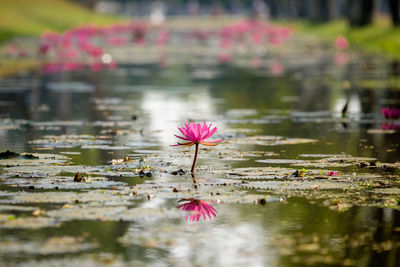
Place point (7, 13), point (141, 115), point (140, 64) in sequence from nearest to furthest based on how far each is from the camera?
1. point (141, 115)
2. point (140, 64)
3. point (7, 13)

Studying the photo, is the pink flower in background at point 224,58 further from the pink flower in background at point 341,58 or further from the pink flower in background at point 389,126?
the pink flower in background at point 389,126

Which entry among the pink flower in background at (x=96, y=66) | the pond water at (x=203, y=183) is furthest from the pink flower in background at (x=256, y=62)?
the pond water at (x=203, y=183)

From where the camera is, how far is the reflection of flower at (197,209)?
25.3 ft

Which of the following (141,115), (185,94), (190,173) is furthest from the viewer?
(185,94)

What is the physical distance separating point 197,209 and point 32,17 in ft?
171

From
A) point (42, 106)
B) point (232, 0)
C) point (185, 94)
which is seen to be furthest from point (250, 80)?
point (232, 0)

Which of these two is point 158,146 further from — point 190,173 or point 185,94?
point 185,94

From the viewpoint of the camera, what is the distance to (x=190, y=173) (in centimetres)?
981

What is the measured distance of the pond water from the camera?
A: 6707 millimetres

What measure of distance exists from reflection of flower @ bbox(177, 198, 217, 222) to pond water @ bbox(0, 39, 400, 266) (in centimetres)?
4

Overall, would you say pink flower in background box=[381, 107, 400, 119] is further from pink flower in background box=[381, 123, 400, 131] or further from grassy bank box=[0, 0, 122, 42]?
grassy bank box=[0, 0, 122, 42]

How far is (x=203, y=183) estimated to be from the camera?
9172mm

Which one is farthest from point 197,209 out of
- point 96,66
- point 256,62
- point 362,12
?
point 362,12

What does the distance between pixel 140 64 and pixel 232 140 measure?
2107cm
